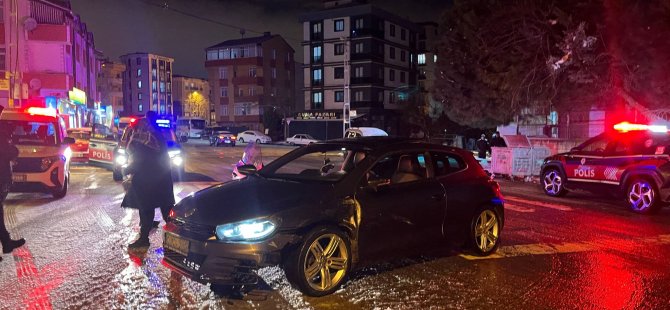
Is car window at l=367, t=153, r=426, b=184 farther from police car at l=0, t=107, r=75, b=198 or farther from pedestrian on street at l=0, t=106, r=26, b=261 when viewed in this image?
police car at l=0, t=107, r=75, b=198

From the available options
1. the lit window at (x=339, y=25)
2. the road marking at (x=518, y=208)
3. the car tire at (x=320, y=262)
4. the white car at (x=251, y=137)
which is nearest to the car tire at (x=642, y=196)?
the road marking at (x=518, y=208)

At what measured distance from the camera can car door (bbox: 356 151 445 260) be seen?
5484mm

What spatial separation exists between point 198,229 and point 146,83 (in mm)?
117681

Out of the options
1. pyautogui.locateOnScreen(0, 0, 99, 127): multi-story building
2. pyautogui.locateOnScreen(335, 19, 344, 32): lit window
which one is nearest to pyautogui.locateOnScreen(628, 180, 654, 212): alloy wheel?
pyautogui.locateOnScreen(0, 0, 99, 127): multi-story building

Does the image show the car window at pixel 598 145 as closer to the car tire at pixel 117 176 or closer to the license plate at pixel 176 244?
the license plate at pixel 176 244

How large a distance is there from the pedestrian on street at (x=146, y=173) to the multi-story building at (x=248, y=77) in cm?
6688

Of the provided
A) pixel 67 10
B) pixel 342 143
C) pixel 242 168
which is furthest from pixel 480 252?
pixel 67 10

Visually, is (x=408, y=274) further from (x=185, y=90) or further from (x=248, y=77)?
(x=185, y=90)

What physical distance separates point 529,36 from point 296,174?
619 inches

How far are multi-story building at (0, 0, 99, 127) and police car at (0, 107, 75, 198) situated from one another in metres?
16.9

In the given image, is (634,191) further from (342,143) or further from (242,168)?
(242,168)

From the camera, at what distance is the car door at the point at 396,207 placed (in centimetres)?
548

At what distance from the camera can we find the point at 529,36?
19.2 m

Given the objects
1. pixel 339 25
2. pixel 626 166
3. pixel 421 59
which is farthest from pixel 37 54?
pixel 421 59
